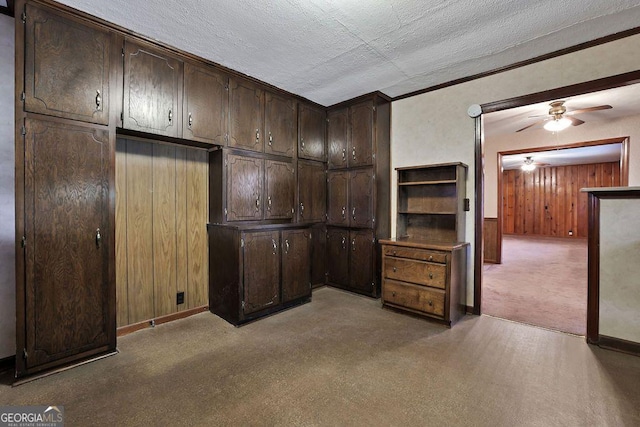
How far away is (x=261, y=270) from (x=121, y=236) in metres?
1.38

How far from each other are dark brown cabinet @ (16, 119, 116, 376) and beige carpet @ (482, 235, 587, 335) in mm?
3850

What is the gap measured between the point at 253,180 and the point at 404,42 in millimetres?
2106

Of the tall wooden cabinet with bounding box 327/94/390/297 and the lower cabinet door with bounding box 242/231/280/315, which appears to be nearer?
the lower cabinet door with bounding box 242/231/280/315

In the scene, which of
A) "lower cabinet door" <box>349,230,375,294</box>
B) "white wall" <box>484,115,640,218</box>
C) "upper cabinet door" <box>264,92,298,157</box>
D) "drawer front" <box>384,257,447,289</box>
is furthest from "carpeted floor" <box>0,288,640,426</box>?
"white wall" <box>484,115,640,218</box>

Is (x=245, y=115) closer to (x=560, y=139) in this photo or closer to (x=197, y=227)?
(x=197, y=227)

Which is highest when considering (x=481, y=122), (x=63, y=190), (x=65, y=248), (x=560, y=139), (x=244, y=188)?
(x=560, y=139)

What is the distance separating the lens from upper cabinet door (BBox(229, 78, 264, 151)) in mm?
3217

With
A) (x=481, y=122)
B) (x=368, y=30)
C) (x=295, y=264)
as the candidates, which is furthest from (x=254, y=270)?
(x=481, y=122)

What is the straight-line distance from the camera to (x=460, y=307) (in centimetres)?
315

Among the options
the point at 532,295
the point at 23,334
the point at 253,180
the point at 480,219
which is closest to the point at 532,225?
the point at 532,295

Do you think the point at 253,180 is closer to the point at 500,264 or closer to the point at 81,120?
the point at 81,120

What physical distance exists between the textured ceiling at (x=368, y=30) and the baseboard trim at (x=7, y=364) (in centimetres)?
266

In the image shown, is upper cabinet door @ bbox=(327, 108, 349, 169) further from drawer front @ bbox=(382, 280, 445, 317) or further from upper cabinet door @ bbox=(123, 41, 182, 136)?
upper cabinet door @ bbox=(123, 41, 182, 136)

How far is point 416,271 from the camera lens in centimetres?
312
